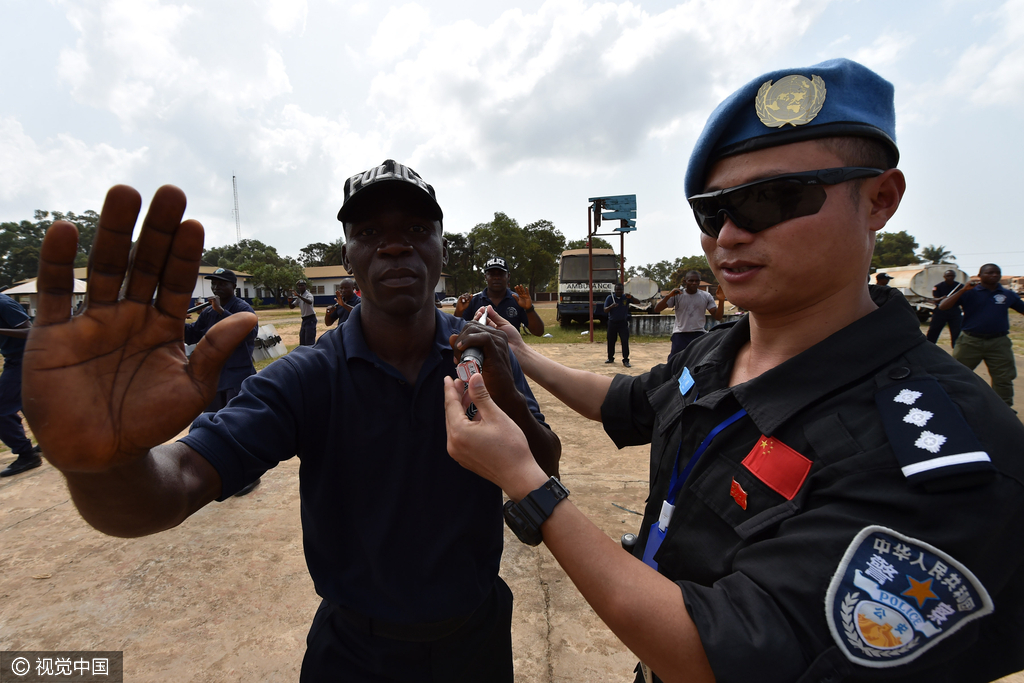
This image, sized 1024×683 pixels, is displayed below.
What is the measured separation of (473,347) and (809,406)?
3.01ft

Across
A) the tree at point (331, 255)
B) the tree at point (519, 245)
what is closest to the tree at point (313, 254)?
the tree at point (331, 255)

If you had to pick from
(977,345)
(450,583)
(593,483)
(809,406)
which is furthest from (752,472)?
(977,345)

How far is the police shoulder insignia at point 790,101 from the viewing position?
3.43 ft

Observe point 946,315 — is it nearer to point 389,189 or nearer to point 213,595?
point 389,189

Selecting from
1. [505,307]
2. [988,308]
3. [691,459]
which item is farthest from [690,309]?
[691,459]

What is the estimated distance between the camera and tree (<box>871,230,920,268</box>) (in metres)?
42.6

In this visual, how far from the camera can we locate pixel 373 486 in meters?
1.46

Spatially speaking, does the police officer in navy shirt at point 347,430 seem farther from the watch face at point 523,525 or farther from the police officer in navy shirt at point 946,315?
the police officer in navy shirt at point 946,315

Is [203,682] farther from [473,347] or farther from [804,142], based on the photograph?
[804,142]

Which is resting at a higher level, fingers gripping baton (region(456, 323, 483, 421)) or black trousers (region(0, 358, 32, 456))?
fingers gripping baton (region(456, 323, 483, 421))

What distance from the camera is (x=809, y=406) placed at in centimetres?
103

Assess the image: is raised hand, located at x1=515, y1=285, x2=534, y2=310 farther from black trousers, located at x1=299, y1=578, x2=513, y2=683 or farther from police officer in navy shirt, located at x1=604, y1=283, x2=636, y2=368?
black trousers, located at x1=299, y1=578, x2=513, y2=683

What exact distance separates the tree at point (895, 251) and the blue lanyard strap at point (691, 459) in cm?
5180

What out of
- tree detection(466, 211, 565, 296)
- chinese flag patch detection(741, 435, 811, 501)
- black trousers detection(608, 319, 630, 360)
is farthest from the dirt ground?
tree detection(466, 211, 565, 296)
